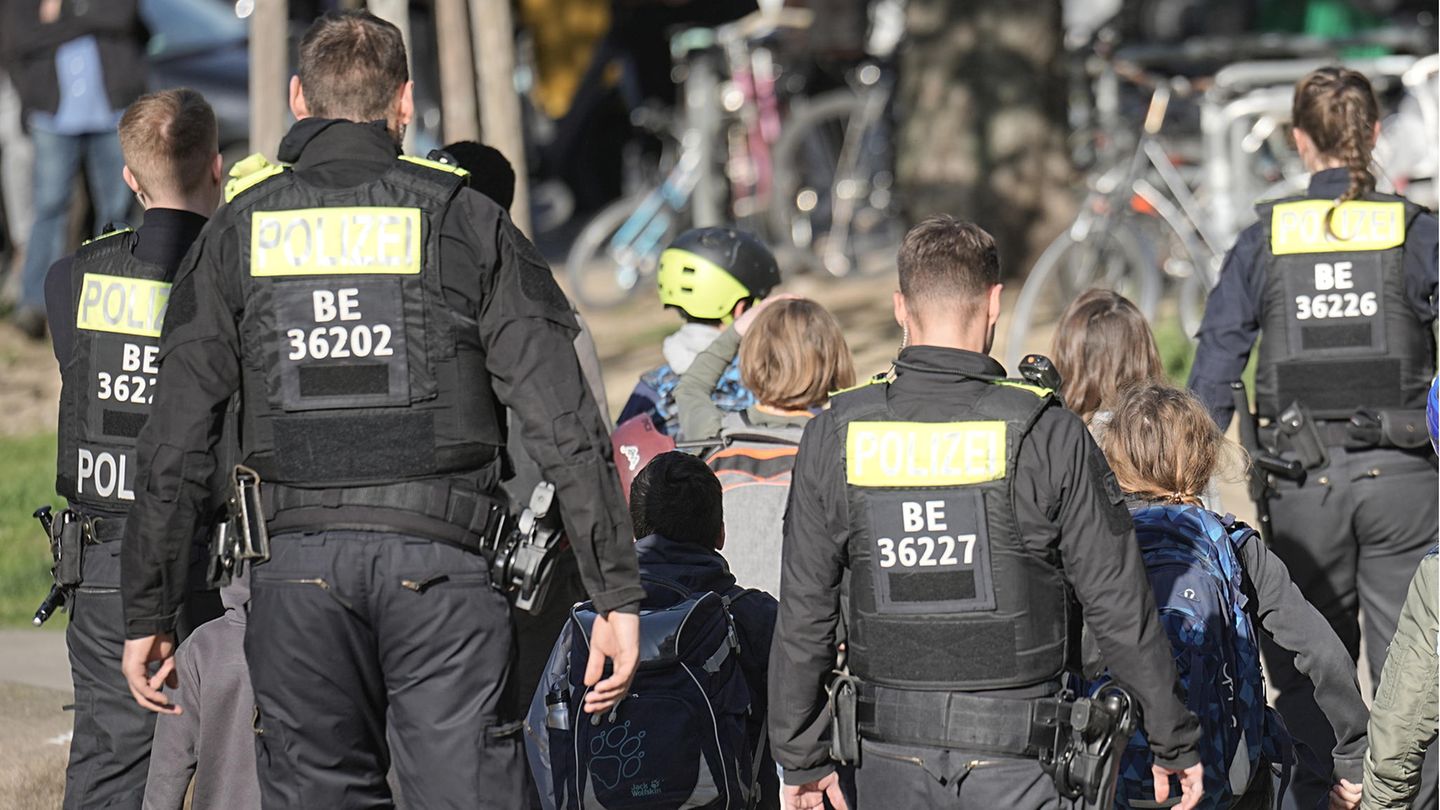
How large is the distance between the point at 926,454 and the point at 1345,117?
7.86 ft

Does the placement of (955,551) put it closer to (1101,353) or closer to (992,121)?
(1101,353)

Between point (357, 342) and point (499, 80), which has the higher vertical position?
point (499, 80)

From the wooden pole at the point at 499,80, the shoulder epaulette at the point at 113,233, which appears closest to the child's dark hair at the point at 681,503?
the shoulder epaulette at the point at 113,233

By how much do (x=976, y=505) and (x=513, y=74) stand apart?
568 cm

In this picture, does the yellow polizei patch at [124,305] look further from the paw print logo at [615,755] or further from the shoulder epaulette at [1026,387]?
the shoulder epaulette at [1026,387]

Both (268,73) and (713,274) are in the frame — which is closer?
(713,274)

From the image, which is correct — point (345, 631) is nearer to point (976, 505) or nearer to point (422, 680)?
point (422, 680)

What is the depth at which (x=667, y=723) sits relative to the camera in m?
4.38

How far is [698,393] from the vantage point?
5660mm

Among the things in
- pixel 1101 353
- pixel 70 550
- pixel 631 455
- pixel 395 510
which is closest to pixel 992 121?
pixel 631 455

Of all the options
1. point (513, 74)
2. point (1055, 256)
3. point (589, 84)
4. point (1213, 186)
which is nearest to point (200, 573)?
point (513, 74)

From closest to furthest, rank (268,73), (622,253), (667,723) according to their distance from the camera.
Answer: (667,723) → (268,73) → (622,253)

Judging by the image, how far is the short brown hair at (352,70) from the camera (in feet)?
12.8

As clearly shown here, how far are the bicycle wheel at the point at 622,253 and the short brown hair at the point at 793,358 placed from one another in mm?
6165
